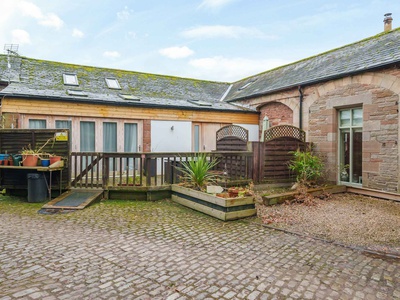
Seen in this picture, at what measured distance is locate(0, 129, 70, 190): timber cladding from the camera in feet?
24.5

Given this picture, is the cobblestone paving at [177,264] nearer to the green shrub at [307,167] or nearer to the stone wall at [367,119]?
the green shrub at [307,167]

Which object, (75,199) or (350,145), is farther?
(350,145)

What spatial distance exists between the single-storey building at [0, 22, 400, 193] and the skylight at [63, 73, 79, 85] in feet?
0.13

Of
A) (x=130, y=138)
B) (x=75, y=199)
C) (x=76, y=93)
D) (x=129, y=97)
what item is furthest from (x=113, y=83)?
(x=75, y=199)

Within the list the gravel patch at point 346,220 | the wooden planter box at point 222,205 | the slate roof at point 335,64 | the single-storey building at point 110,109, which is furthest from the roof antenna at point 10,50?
the gravel patch at point 346,220

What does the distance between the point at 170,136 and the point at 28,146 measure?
5.63m

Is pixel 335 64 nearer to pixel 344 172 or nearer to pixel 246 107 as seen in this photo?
pixel 344 172

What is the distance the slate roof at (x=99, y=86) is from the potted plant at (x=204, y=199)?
215 inches

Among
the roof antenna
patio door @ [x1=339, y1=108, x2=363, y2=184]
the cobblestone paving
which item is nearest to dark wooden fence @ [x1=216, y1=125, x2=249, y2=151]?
patio door @ [x1=339, y1=108, x2=363, y2=184]

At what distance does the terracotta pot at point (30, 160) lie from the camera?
22.7ft

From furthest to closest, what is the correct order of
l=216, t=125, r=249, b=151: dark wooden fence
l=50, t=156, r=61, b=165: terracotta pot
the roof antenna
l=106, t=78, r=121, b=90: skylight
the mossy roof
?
the roof antenna → l=106, t=78, r=121, b=90: skylight → l=216, t=125, r=249, b=151: dark wooden fence → the mossy roof → l=50, t=156, r=61, b=165: terracotta pot

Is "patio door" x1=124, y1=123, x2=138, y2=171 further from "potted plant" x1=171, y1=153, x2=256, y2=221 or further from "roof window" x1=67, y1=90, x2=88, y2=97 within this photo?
"potted plant" x1=171, y1=153, x2=256, y2=221

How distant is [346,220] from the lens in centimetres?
544

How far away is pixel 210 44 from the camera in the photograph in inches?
737
